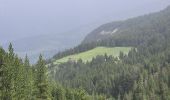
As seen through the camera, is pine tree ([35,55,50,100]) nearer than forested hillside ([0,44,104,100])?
No

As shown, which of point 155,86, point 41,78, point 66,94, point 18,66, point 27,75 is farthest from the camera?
point 155,86

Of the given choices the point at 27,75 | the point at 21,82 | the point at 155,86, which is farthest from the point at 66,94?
the point at 155,86

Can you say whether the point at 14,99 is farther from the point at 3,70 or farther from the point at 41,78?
the point at 41,78

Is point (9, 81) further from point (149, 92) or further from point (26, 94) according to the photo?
point (149, 92)

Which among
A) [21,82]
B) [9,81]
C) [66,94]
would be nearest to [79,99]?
[66,94]

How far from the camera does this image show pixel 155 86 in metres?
191

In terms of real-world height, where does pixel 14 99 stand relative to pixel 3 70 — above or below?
below

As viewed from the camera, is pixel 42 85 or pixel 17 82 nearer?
pixel 17 82

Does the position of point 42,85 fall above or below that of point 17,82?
below

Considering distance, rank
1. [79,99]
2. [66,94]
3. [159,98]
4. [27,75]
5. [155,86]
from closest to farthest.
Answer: [27,75] < [79,99] < [66,94] < [159,98] < [155,86]

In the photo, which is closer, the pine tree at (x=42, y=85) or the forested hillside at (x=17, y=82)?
the forested hillside at (x=17, y=82)

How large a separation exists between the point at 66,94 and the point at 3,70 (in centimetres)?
6607

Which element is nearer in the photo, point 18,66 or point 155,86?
point 18,66

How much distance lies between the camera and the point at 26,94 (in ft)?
225
